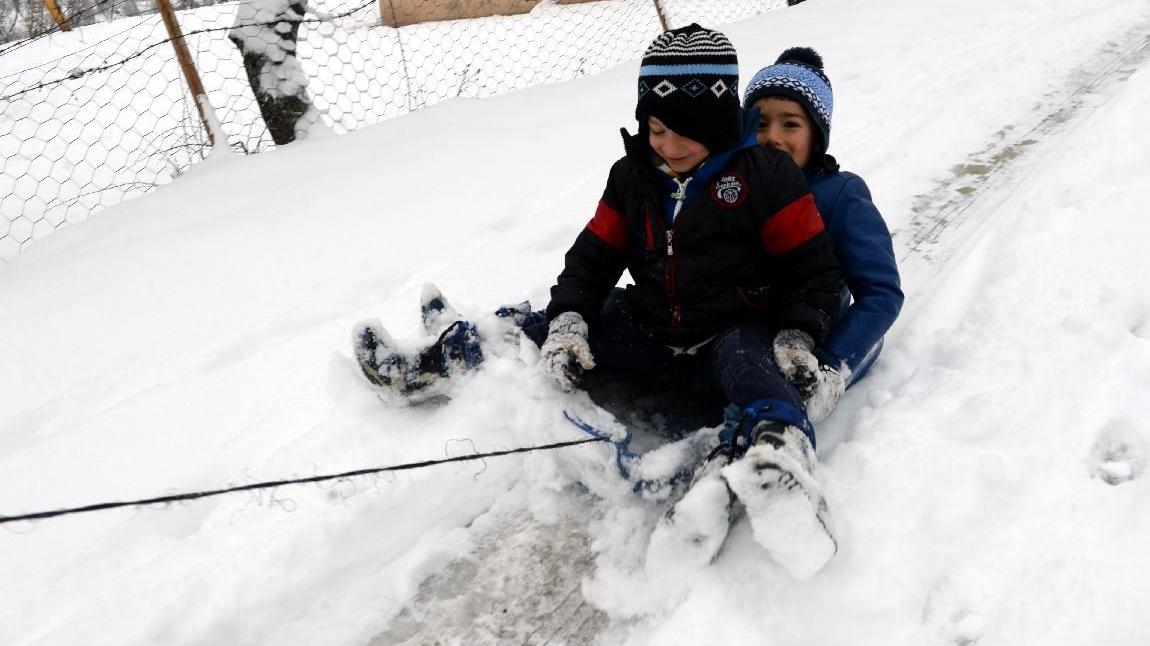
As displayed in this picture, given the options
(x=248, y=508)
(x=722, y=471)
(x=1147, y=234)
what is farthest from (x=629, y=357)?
(x=1147, y=234)

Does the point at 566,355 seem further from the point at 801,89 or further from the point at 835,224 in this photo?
the point at 801,89

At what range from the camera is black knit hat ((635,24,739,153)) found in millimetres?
1639

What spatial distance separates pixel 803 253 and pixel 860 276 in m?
0.26

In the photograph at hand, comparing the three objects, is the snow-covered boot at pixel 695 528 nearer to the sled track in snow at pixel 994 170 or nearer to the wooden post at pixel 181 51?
the sled track in snow at pixel 994 170

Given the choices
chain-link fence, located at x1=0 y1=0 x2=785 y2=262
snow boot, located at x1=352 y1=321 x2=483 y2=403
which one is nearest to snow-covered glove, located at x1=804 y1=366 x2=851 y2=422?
snow boot, located at x1=352 y1=321 x2=483 y2=403

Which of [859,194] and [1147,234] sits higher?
[859,194]

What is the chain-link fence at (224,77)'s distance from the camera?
454 centimetres

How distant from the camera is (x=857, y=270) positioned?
1884mm

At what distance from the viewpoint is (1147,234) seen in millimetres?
2168

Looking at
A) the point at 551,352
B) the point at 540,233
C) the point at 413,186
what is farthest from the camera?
the point at 413,186

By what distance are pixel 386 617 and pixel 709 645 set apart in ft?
2.18

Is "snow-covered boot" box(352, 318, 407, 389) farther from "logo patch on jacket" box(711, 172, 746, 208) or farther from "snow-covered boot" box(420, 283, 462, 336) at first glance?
"logo patch on jacket" box(711, 172, 746, 208)

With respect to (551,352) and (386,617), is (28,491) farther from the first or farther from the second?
(551,352)

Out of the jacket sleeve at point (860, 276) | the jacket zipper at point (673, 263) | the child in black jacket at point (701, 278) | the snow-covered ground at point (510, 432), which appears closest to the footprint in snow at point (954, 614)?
the snow-covered ground at point (510, 432)
